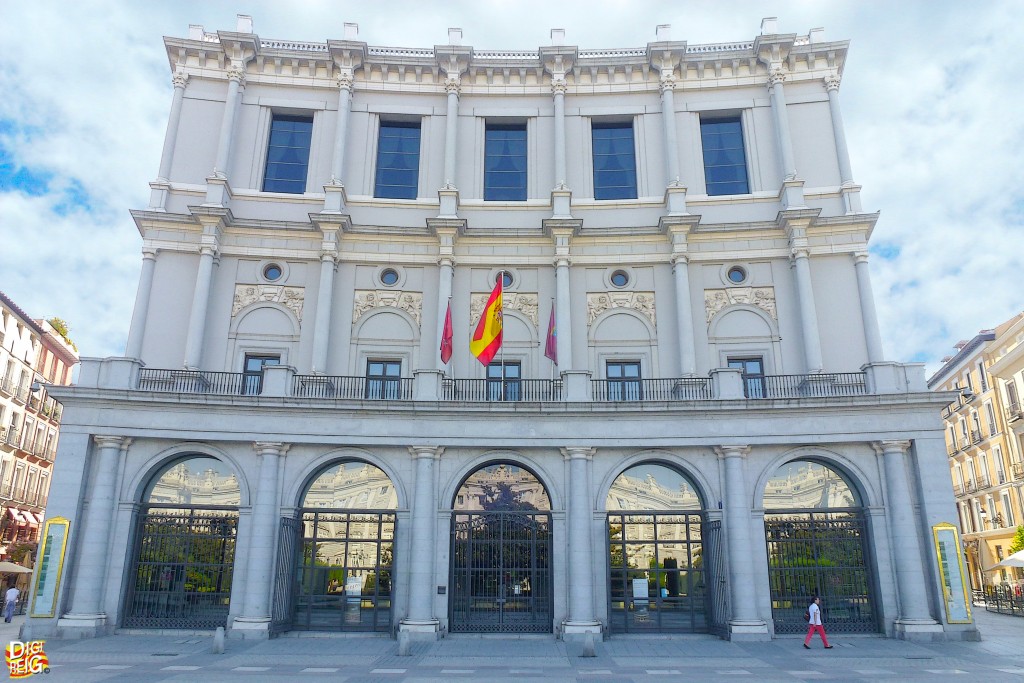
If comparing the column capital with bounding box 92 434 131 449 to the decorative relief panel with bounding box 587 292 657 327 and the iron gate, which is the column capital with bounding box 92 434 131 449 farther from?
the decorative relief panel with bounding box 587 292 657 327

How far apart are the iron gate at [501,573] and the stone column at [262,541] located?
5364mm

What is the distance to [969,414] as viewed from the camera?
5144 centimetres

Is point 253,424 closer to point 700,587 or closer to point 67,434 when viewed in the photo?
point 67,434

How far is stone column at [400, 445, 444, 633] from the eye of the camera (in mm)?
20562

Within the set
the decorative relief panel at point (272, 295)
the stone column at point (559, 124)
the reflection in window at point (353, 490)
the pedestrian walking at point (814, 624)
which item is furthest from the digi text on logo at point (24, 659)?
the stone column at point (559, 124)

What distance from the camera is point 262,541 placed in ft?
69.1

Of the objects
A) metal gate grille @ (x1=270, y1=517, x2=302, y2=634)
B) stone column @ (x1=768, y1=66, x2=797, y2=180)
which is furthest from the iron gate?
stone column @ (x1=768, y1=66, x2=797, y2=180)

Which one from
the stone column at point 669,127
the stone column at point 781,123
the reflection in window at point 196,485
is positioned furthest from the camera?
the stone column at point 669,127

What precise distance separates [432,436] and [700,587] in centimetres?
942

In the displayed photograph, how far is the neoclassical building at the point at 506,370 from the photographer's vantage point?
2125 centimetres

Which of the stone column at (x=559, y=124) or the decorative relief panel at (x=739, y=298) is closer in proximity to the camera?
the decorative relief panel at (x=739, y=298)

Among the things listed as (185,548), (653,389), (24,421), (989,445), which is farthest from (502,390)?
(989,445)

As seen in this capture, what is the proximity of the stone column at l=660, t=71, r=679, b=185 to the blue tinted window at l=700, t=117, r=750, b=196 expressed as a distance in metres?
1.63

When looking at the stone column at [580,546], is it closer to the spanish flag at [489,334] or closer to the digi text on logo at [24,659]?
the spanish flag at [489,334]
